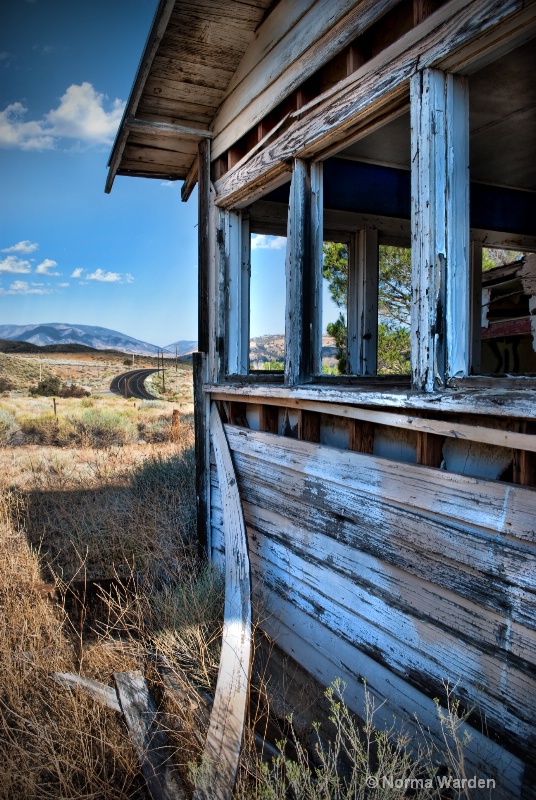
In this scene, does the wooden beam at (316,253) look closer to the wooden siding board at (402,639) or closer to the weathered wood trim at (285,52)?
the weathered wood trim at (285,52)

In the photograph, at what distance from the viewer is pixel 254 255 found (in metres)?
4.70

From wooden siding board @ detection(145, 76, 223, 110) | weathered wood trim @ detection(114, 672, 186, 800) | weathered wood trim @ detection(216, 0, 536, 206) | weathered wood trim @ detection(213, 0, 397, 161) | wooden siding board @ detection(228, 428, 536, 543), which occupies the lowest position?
weathered wood trim @ detection(114, 672, 186, 800)

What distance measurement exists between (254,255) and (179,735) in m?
3.68

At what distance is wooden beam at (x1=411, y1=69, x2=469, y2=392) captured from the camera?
2082 millimetres

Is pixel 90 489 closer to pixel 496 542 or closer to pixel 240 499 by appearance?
pixel 240 499

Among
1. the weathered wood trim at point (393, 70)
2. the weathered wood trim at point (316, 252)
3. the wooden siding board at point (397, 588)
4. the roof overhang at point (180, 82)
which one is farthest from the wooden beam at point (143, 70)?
the wooden siding board at point (397, 588)

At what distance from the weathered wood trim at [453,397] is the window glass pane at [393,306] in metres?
6.92

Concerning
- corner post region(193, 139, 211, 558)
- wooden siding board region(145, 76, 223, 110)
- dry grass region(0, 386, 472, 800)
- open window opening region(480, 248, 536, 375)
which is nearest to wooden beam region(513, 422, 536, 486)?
dry grass region(0, 386, 472, 800)

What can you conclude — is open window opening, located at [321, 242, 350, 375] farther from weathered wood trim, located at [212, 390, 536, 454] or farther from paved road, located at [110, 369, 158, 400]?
paved road, located at [110, 369, 158, 400]

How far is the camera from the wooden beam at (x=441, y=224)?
208 centimetres

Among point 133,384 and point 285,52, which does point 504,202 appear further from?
point 133,384

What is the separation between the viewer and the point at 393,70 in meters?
2.30

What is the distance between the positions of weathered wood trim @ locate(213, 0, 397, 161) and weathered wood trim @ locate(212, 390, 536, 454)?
6.07 ft

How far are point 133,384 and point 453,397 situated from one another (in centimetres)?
4311
